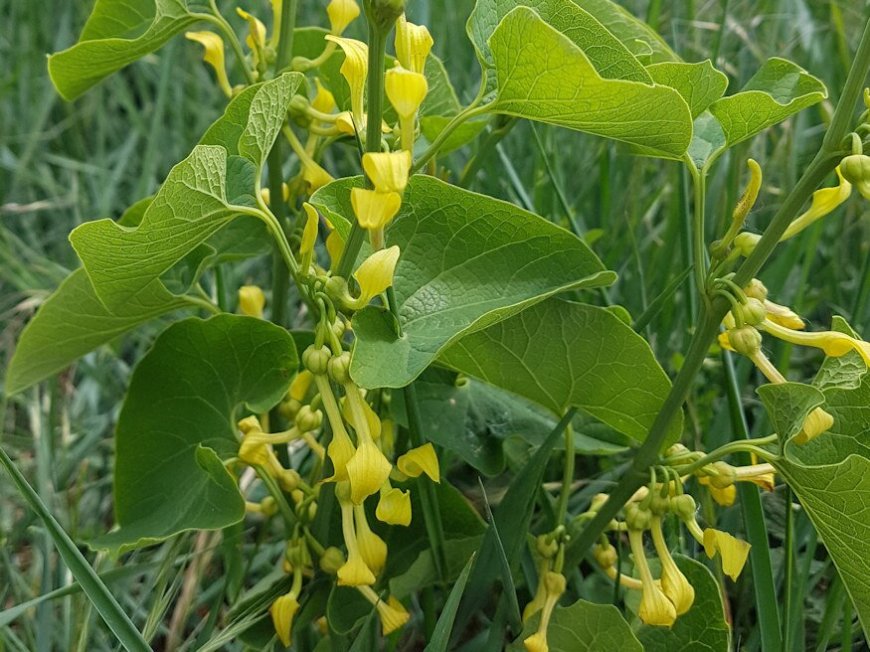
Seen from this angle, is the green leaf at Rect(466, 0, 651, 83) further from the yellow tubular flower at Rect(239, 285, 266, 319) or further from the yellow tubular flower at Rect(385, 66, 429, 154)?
the yellow tubular flower at Rect(239, 285, 266, 319)

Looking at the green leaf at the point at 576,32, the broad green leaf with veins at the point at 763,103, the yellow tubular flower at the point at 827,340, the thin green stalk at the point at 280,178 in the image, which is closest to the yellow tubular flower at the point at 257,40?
the thin green stalk at the point at 280,178

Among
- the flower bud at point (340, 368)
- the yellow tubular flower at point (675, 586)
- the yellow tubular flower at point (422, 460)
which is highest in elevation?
the flower bud at point (340, 368)

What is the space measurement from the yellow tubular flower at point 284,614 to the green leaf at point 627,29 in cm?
48

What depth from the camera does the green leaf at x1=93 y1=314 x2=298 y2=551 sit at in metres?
0.82

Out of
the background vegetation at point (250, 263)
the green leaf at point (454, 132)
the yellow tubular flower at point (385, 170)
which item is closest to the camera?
the yellow tubular flower at point (385, 170)

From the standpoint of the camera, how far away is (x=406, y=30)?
62 cm

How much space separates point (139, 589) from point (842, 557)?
0.79 meters

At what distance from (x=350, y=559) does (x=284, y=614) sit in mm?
98

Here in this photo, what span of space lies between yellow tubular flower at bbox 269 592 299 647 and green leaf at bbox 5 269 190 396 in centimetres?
26

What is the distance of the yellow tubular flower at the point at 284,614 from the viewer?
749mm

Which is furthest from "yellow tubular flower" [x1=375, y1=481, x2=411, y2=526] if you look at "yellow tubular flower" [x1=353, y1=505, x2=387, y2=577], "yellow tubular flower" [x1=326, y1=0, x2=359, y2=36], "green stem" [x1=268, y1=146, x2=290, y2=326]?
"yellow tubular flower" [x1=326, y1=0, x2=359, y2=36]

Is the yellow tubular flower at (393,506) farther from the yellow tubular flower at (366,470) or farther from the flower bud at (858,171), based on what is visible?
the flower bud at (858,171)

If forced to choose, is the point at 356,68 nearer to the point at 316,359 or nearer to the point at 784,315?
the point at 316,359

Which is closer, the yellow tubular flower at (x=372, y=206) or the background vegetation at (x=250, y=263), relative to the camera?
the yellow tubular flower at (x=372, y=206)
